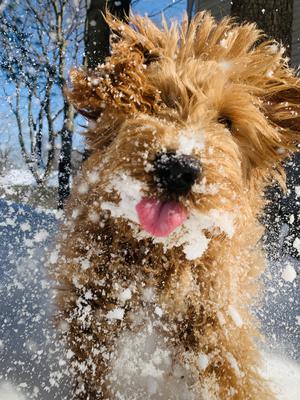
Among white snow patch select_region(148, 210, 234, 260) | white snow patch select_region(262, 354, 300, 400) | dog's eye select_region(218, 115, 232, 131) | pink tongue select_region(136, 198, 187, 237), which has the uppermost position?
dog's eye select_region(218, 115, 232, 131)

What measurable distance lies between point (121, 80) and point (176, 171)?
81 cm

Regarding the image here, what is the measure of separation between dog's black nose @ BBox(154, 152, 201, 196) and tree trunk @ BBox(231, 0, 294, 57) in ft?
12.5

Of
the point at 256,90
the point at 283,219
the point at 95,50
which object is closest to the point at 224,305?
the point at 256,90

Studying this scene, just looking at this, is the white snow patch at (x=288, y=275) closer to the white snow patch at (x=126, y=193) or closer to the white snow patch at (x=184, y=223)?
the white snow patch at (x=184, y=223)

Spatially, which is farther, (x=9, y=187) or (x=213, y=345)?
(x=9, y=187)

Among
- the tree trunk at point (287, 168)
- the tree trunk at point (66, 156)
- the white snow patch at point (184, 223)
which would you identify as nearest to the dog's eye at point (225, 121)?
the white snow patch at point (184, 223)

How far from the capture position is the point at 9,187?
50.8ft

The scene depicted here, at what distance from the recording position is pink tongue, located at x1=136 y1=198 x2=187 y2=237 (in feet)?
6.73

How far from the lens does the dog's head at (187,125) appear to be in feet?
6.79

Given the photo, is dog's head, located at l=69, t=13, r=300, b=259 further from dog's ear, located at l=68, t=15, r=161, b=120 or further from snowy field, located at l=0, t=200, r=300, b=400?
snowy field, located at l=0, t=200, r=300, b=400

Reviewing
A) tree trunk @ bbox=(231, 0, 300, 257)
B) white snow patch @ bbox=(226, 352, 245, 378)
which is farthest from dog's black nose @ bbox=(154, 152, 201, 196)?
tree trunk @ bbox=(231, 0, 300, 257)

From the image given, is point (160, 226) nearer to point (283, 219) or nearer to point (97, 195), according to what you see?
point (97, 195)

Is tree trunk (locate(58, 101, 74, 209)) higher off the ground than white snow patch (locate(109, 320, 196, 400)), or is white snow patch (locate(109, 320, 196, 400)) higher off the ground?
white snow patch (locate(109, 320, 196, 400))

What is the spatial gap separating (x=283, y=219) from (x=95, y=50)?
360cm
